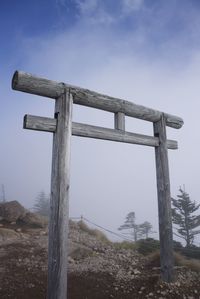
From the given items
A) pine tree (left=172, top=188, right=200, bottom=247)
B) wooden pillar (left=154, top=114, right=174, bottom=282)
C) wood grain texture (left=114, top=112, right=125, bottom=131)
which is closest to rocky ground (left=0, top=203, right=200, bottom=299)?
wooden pillar (left=154, top=114, right=174, bottom=282)

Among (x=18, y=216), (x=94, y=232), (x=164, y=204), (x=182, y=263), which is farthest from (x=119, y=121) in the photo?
(x=18, y=216)

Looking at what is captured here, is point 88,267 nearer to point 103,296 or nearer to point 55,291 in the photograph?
point 103,296

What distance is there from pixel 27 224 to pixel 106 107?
1060cm

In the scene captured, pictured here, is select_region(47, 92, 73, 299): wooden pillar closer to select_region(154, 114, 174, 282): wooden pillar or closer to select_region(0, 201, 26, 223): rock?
select_region(154, 114, 174, 282): wooden pillar

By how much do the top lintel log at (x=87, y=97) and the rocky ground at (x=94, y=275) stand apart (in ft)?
11.9

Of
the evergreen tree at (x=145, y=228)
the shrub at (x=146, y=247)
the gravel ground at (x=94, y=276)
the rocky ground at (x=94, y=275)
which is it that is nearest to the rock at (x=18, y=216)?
the rocky ground at (x=94, y=275)

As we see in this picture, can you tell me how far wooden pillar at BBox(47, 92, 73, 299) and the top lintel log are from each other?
0.19 m

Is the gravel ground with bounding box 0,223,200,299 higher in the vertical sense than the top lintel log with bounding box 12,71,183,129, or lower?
lower

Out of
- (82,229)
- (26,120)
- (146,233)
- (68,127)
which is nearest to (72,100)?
(68,127)

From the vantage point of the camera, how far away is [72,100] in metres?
4.54

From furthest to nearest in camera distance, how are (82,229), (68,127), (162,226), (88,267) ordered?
(82,229) → (88,267) → (162,226) → (68,127)

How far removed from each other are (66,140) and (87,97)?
41.3 inches

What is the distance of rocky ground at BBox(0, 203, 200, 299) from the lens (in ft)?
16.0

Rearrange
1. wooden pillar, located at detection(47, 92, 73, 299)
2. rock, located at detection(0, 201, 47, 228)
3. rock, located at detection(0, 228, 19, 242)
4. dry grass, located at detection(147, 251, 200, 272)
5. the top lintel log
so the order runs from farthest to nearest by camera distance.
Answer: rock, located at detection(0, 201, 47, 228), rock, located at detection(0, 228, 19, 242), dry grass, located at detection(147, 251, 200, 272), the top lintel log, wooden pillar, located at detection(47, 92, 73, 299)
